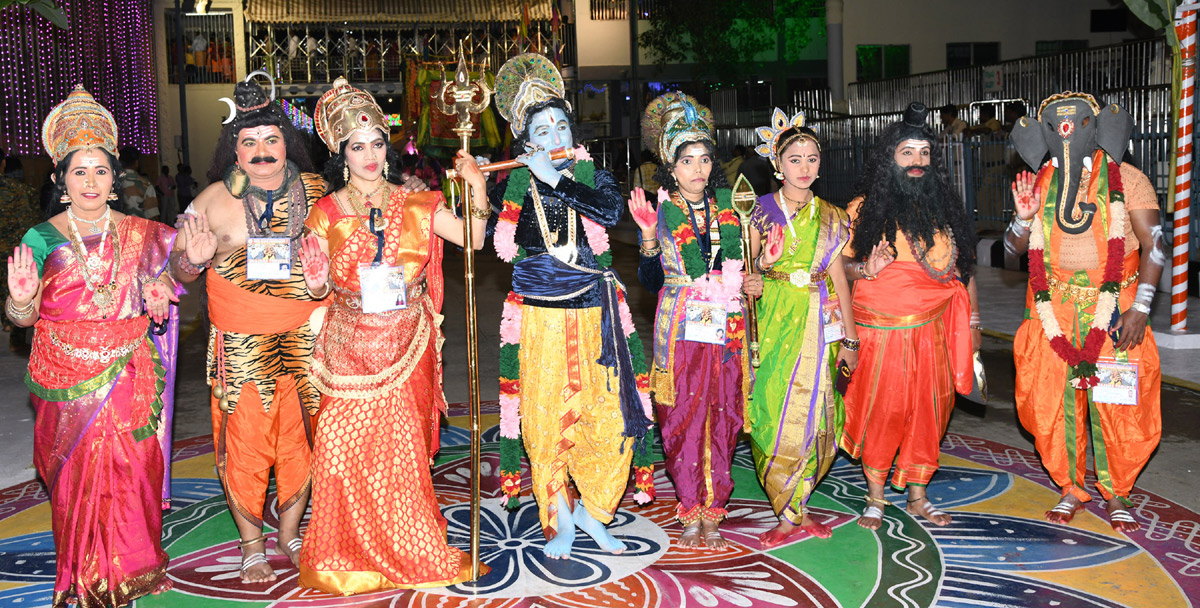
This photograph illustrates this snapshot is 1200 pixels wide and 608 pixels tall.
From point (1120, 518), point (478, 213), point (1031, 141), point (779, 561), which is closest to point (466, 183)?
point (478, 213)

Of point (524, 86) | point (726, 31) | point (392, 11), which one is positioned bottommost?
point (524, 86)

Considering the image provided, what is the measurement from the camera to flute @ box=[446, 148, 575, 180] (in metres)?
4.00

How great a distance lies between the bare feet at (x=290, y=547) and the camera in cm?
442

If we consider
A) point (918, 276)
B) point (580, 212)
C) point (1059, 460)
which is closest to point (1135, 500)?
point (1059, 460)

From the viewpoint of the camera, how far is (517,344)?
4508mm

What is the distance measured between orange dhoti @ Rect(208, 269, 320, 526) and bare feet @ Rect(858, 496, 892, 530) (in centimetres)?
249

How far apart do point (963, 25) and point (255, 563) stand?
25426 mm

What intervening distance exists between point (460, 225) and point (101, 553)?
1.86 meters

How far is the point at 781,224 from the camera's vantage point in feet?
14.9

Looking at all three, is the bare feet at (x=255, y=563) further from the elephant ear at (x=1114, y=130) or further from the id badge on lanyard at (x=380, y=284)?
the elephant ear at (x=1114, y=130)

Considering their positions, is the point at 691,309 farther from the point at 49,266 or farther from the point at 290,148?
the point at 49,266

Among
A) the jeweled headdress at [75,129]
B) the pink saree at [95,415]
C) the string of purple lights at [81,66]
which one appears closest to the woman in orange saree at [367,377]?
the pink saree at [95,415]

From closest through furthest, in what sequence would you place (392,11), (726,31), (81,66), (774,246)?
→ (774,246), (81,66), (726,31), (392,11)

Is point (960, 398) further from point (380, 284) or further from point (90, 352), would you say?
point (90, 352)
